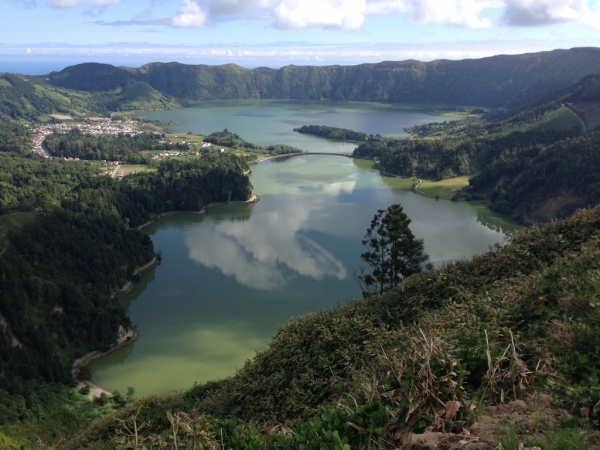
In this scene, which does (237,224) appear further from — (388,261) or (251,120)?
(251,120)

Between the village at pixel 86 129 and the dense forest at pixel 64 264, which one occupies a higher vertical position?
the village at pixel 86 129

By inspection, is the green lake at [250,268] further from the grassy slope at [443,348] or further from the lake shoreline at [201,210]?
the grassy slope at [443,348]

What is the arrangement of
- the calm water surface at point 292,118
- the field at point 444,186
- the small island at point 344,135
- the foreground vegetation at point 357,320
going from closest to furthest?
the foreground vegetation at point 357,320 < the field at point 444,186 < the small island at point 344,135 < the calm water surface at point 292,118

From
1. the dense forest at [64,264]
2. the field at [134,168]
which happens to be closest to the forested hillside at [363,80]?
the field at [134,168]

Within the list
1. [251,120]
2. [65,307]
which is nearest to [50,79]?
[251,120]

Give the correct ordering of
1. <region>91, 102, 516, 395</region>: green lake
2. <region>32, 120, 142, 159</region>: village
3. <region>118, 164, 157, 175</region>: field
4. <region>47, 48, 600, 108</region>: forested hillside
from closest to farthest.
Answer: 1. <region>91, 102, 516, 395</region>: green lake
2. <region>118, 164, 157, 175</region>: field
3. <region>32, 120, 142, 159</region>: village
4. <region>47, 48, 600, 108</region>: forested hillside

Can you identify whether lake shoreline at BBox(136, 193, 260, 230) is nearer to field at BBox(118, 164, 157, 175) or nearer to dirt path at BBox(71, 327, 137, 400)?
field at BBox(118, 164, 157, 175)

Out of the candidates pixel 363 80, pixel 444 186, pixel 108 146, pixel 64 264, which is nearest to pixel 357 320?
pixel 64 264

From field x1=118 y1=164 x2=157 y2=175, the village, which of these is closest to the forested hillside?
the village
